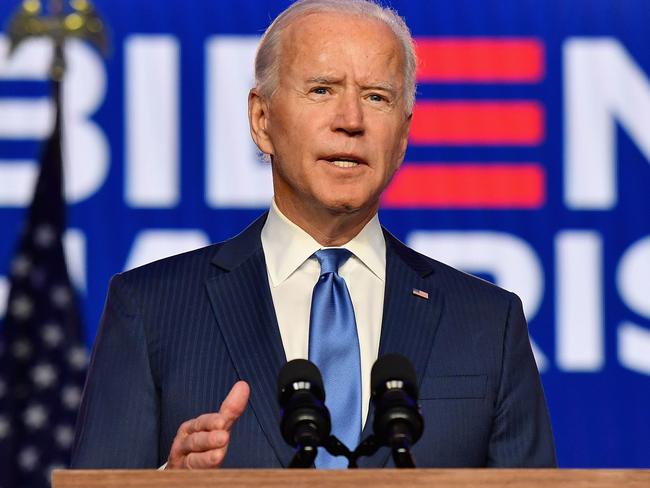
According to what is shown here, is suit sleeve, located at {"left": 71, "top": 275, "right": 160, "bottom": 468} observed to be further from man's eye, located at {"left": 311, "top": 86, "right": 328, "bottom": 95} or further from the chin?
man's eye, located at {"left": 311, "top": 86, "right": 328, "bottom": 95}

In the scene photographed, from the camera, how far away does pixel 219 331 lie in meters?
2.13

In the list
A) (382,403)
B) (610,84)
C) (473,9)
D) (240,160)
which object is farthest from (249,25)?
(382,403)

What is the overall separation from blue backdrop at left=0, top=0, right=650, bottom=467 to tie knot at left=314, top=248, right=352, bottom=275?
291 centimetres

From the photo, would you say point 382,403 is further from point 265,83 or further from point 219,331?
point 265,83

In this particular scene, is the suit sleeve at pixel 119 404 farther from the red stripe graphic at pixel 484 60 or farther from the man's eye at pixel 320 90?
the red stripe graphic at pixel 484 60

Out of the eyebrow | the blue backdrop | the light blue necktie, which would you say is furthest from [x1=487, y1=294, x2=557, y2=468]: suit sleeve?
the blue backdrop

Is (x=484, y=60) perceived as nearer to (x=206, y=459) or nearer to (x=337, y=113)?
(x=337, y=113)

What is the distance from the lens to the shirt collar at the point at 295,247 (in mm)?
2215

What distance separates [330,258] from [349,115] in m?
0.24

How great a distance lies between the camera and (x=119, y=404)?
2.04 metres

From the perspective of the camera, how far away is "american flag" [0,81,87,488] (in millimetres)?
5168

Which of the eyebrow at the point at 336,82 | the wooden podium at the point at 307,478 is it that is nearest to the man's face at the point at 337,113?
the eyebrow at the point at 336,82

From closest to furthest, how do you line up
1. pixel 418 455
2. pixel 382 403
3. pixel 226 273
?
pixel 382 403
pixel 418 455
pixel 226 273

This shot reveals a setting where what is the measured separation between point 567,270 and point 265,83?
3.07 m
